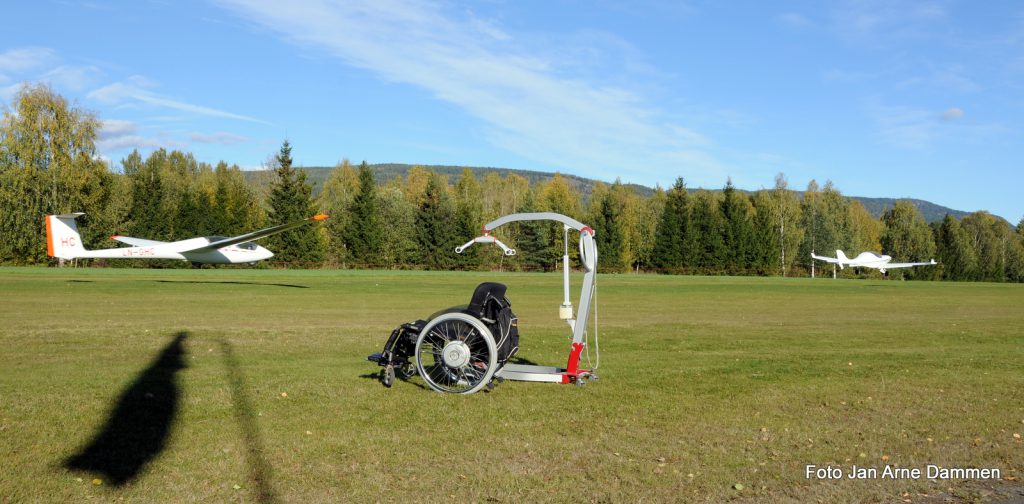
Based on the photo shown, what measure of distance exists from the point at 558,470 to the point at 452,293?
2823 centimetres

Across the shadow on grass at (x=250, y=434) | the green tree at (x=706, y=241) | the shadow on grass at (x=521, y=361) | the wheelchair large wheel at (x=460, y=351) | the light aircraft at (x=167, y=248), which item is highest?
the green tree at (x=706, y=241)

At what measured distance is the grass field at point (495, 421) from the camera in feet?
18.8

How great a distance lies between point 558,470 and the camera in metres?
6.12

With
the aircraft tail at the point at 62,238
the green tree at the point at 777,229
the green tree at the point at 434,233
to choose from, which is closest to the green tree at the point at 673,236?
the green tree at the point at 777,229

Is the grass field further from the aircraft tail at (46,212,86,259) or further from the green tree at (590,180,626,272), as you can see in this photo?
the green tree at (590,180,626,272)

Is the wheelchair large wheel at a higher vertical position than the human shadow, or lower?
higher

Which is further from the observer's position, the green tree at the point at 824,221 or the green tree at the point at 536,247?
the green tree at the point at 824,221

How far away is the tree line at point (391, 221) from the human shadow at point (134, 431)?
61766 millimetres

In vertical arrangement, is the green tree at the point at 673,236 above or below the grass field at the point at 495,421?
above

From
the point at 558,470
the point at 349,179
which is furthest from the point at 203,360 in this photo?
the point at 349,179

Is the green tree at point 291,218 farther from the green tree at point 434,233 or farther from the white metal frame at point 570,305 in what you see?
the white metal frame at point 570,305

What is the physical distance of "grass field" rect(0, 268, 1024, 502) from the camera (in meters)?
5.72

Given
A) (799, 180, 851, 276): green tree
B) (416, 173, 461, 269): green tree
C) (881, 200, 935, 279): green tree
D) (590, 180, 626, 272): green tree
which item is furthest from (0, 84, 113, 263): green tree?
(881, 200, 935, 279): green tree

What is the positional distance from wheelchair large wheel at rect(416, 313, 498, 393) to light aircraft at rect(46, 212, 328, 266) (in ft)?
85.3
